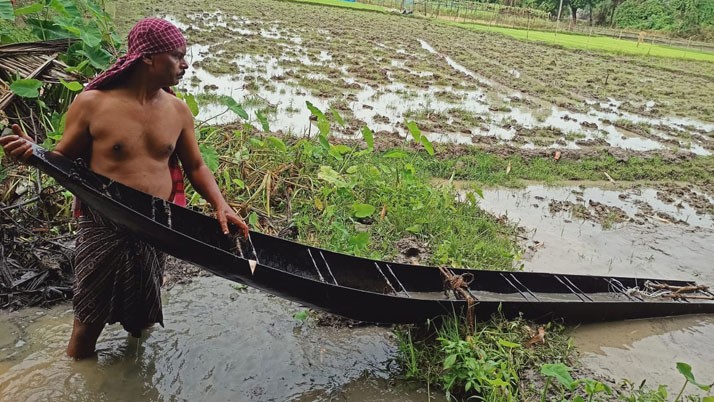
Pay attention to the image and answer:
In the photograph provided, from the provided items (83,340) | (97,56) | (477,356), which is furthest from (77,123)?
(97,56)

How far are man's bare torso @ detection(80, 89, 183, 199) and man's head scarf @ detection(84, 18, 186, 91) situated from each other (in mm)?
91

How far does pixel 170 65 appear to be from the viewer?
2049mm

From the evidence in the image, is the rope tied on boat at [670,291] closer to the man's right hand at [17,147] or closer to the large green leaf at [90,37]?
the man's right hand at [17,147]

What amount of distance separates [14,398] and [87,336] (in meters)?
0.37

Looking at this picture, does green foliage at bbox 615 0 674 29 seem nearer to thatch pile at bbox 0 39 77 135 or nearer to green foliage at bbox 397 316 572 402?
green foliage at bbox 397 316 572 402

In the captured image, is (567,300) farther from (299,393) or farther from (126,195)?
(126,195)

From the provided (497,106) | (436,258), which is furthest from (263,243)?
(497,106)

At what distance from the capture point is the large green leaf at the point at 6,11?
12.3 ft

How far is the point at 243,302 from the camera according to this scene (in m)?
3.20

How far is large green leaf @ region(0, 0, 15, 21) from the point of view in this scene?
3751mm

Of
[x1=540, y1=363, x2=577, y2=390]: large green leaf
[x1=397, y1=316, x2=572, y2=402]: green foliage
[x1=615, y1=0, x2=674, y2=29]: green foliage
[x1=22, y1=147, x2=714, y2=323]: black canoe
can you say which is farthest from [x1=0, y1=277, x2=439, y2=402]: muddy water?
[x1=615, y1=0, x2=674, y2=29]: green foliage

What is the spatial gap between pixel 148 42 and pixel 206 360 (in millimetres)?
1582

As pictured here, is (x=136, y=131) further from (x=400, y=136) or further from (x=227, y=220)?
(x=400, y=136)

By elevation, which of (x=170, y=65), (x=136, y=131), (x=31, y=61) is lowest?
(x=136, y=131)
